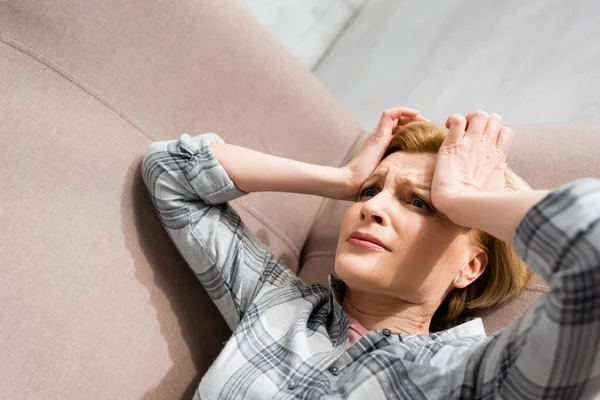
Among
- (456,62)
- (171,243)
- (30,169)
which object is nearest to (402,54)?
(456,62)

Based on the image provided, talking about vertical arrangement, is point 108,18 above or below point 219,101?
above

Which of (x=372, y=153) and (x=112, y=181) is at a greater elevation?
(x=372, y=153)

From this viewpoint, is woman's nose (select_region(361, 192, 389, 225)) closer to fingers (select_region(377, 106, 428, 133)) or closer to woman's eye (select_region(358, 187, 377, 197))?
woman's eye (select_region(358, 187, 377, 197))

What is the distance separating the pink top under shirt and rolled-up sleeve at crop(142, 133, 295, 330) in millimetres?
190

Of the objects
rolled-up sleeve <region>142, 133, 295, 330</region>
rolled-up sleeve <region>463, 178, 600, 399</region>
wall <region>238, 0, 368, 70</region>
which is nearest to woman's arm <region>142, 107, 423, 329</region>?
rolled-up sleeve <region>142, 133, 295, 330</region>

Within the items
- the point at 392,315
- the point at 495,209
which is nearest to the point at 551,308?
the point at 495,209

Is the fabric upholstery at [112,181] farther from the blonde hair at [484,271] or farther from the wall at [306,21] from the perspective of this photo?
the wall at [306,21]

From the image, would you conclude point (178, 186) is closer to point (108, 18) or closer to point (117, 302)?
point (117, 302)

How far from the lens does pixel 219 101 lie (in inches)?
55.2

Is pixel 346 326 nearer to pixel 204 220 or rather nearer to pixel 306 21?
pixel 204 220

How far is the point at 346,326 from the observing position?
115 cm

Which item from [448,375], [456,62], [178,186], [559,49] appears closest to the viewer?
[448,375]

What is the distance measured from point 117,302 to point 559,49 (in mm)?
1597

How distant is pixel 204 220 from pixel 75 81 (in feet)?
1.33
